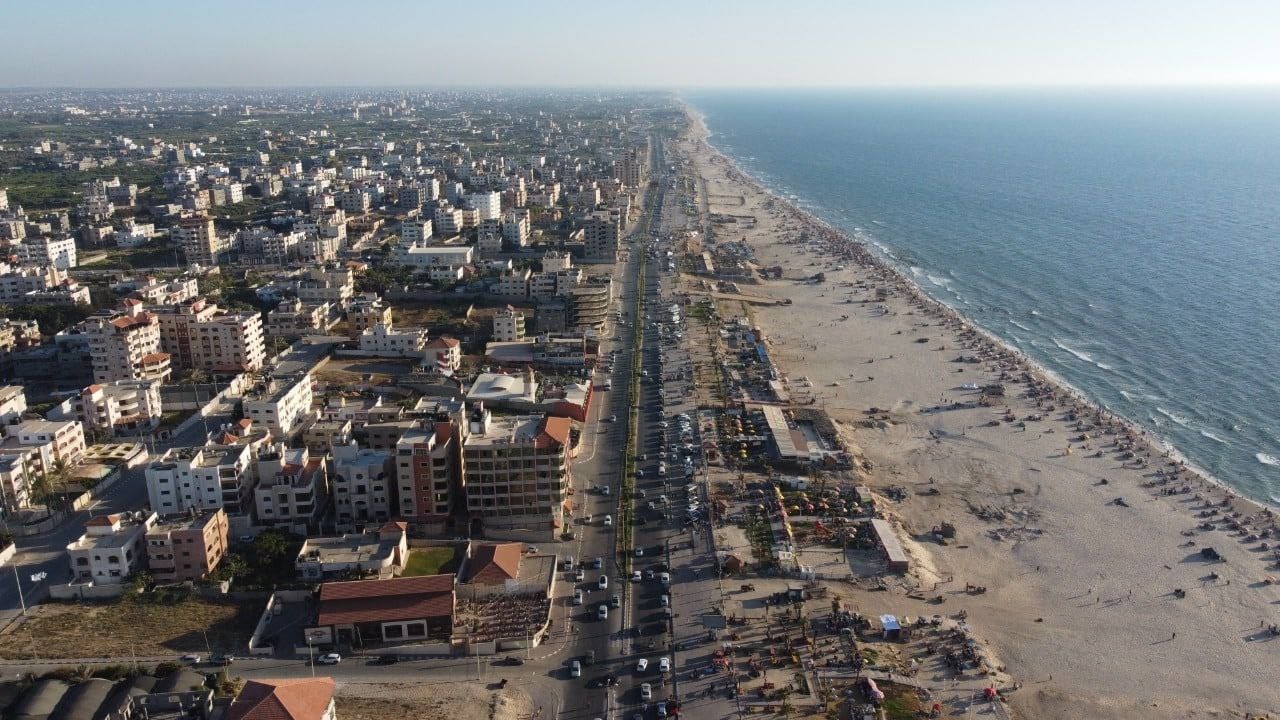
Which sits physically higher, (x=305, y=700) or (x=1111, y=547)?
(x=305, y=700)

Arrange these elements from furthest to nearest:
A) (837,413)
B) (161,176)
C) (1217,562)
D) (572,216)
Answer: (161,176) < (572,216) < (837,413) < (1217,562)

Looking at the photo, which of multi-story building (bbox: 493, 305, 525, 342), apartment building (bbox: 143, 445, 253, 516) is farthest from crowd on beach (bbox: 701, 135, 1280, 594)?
apartment building (bbox: 143, 445, 253, 516)

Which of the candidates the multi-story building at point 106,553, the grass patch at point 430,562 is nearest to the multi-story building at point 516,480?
the grass patch at point 430,562

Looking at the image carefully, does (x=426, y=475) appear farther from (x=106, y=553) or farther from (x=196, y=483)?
(x=106, y=553)

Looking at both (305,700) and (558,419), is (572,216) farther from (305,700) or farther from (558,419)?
(305,700)

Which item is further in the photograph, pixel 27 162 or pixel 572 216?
pixel 27 162

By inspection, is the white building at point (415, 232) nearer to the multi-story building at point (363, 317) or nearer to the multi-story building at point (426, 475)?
the multi-story building at point (363, 317)

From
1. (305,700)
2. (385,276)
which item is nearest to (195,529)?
(305,700)

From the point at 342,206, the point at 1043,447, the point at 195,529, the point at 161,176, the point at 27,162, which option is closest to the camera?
the point at 195,529
